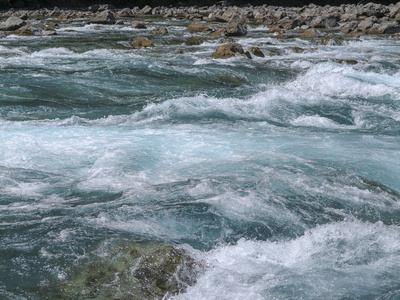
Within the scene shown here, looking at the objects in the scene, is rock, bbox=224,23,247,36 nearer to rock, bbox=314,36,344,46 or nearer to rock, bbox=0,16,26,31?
rock, bbox=314,36,344,46

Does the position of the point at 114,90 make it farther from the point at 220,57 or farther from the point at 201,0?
the point at 201,0

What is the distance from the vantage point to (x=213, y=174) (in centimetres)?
461

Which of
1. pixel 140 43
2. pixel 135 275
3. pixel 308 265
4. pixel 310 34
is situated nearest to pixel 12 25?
pixel 140 43

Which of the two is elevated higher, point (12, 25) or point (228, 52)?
point (12, 25)

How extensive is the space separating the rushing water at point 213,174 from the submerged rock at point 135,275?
11cm

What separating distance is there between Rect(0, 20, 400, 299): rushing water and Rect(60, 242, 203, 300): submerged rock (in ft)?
0.34

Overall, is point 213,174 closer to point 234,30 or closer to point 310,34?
point 234,30

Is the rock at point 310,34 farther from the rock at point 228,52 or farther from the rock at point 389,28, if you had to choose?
the rock at point 228,52

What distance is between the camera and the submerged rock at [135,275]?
103 inches

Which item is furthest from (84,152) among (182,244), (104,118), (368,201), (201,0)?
(201,0)

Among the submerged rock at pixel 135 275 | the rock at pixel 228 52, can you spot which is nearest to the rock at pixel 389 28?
the rock at pixel 228 52

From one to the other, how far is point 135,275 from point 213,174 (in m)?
2.00

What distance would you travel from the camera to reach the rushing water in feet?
9.80

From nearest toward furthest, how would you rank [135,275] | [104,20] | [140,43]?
[135,275] → [140,43] → [104,20]
